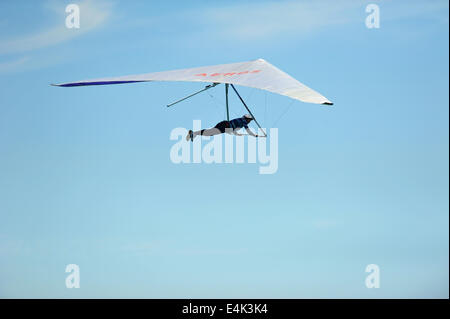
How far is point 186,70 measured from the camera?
154ft

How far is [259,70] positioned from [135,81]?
495 centimetres

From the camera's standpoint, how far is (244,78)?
1692 inches

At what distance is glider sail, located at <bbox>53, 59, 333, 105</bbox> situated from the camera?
39.2m

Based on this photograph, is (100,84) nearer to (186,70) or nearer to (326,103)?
(186,70)

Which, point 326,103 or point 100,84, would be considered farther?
point 100,84

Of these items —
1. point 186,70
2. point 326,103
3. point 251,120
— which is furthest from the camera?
point 186,70

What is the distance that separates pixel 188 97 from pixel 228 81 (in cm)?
300

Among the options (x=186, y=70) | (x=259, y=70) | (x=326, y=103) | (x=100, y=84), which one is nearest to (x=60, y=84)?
(x=100, y=84)

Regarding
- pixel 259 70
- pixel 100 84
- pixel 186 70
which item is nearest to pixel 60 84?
pixel 100 84

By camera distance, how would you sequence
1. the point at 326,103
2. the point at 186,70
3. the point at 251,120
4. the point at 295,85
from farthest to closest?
1. the point at 186,70
2. the point at 251,120
3. the point at 295,85
4. the point at 326,103

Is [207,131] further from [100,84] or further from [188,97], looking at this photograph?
[100,84]

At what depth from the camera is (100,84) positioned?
4628 centimetres

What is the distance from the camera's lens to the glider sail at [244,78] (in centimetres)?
3922
